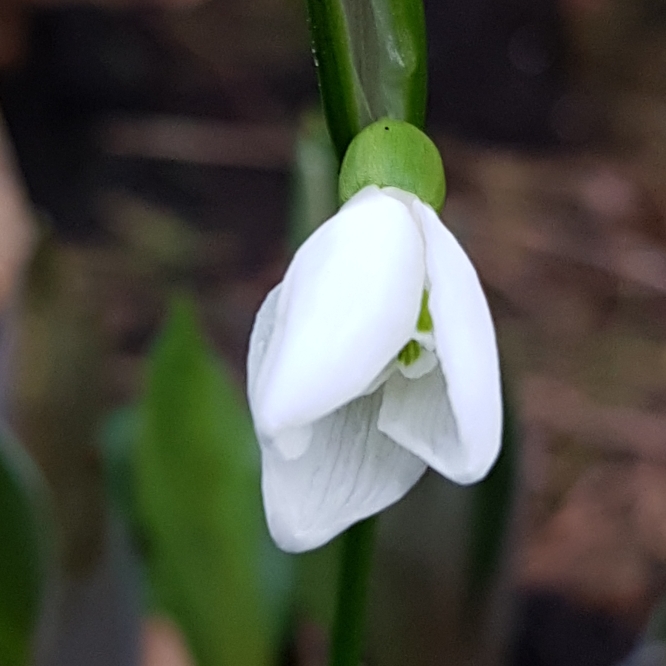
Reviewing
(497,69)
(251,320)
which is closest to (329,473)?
(251,320)

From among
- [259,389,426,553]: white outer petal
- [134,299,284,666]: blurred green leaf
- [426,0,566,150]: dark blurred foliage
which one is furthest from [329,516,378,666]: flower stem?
[426,0,566,150]: dark blurred foliage

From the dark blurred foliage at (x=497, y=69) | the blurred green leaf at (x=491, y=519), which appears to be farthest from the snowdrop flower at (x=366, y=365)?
the dark blurred foliage at (x=497, y=69)

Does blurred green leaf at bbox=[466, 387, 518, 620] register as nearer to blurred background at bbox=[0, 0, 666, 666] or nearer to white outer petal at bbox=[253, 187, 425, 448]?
blurred background at bbox=[0, 0, 666, 666]

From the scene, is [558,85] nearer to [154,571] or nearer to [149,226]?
[149,226]

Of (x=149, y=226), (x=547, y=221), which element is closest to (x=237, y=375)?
(x=149, y=226)

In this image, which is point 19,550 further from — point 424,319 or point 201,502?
point 424,319

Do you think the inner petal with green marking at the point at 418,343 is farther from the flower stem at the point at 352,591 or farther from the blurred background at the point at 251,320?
the blurred background at the point at 251,320
